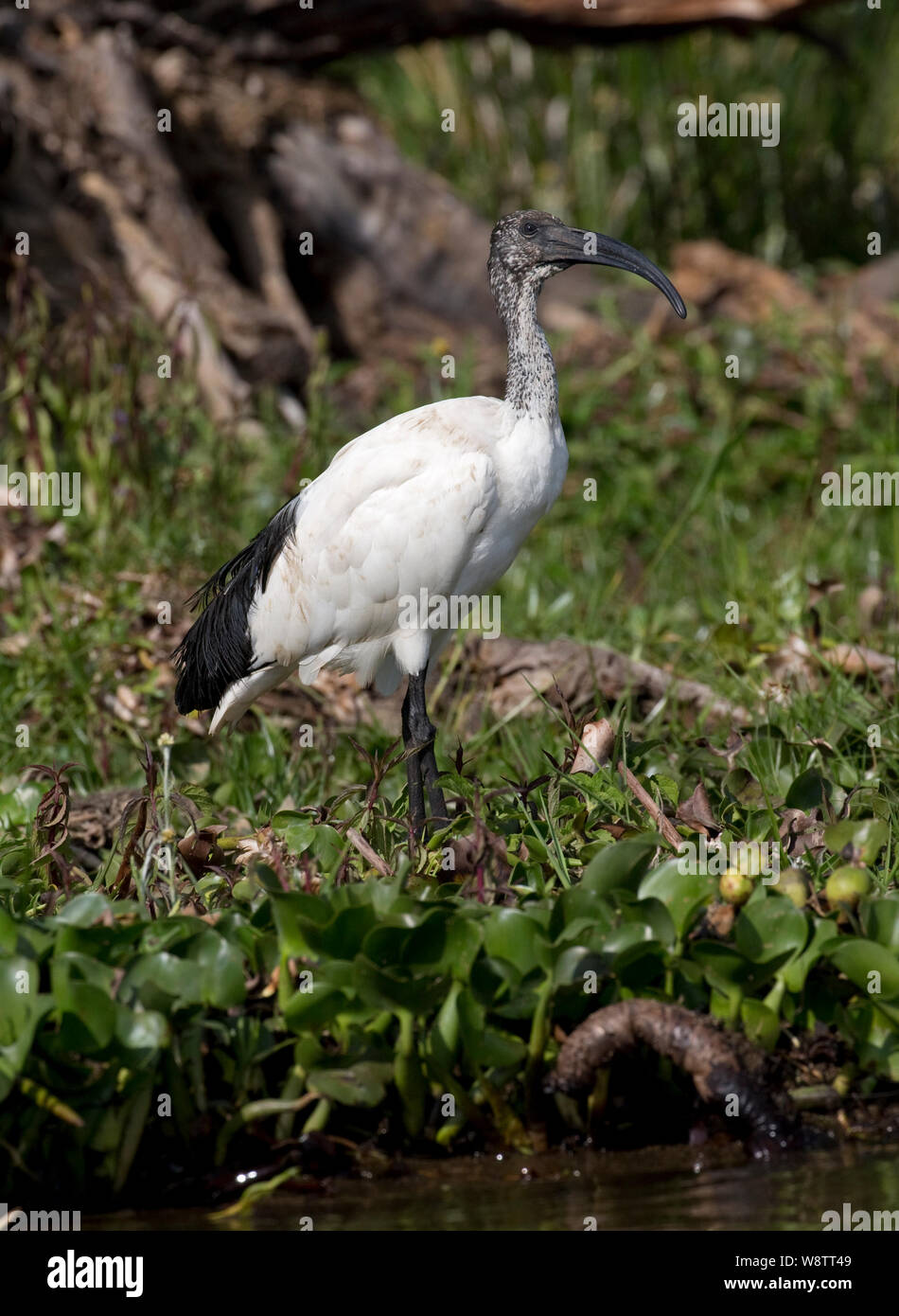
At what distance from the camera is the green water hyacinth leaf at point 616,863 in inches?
134

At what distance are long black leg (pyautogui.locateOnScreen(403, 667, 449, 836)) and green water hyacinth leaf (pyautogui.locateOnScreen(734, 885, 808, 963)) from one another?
1.30 m

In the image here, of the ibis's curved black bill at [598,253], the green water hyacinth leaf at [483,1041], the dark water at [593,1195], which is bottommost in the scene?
the dark water at [593,1195]

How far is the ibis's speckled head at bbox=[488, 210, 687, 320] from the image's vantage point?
459 centimetres

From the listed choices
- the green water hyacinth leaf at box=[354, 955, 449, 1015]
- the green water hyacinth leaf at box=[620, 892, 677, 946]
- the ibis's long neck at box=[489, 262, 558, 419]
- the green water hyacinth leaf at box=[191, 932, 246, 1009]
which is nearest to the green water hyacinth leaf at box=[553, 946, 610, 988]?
the green water hyacinth leaf at box=[620, 892, 677, 946]

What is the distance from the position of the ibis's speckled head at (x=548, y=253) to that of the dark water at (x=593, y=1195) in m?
2.36

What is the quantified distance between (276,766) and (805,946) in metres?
2.24

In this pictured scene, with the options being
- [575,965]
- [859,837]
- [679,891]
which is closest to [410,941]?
[575,965]

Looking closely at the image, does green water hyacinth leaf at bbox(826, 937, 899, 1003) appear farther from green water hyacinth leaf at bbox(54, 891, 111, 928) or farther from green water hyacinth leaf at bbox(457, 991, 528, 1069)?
green water hyacinth leaf at bbox(54, 891, 111, 928)

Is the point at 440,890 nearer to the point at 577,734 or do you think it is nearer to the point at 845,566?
the point at 577,734

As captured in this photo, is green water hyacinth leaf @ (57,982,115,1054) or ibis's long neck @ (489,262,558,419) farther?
ibis's long neck @ (489,262,558,419)

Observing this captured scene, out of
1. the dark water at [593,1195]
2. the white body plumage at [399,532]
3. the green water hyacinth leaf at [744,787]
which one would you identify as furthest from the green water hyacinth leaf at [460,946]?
the white body plumage at [399,532]

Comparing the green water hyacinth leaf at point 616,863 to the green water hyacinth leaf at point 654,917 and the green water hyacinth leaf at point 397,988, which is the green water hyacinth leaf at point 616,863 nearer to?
the green water hyacinth leaf at point 654,917

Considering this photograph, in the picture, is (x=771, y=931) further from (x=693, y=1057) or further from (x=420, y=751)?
(x=420, y=751)
